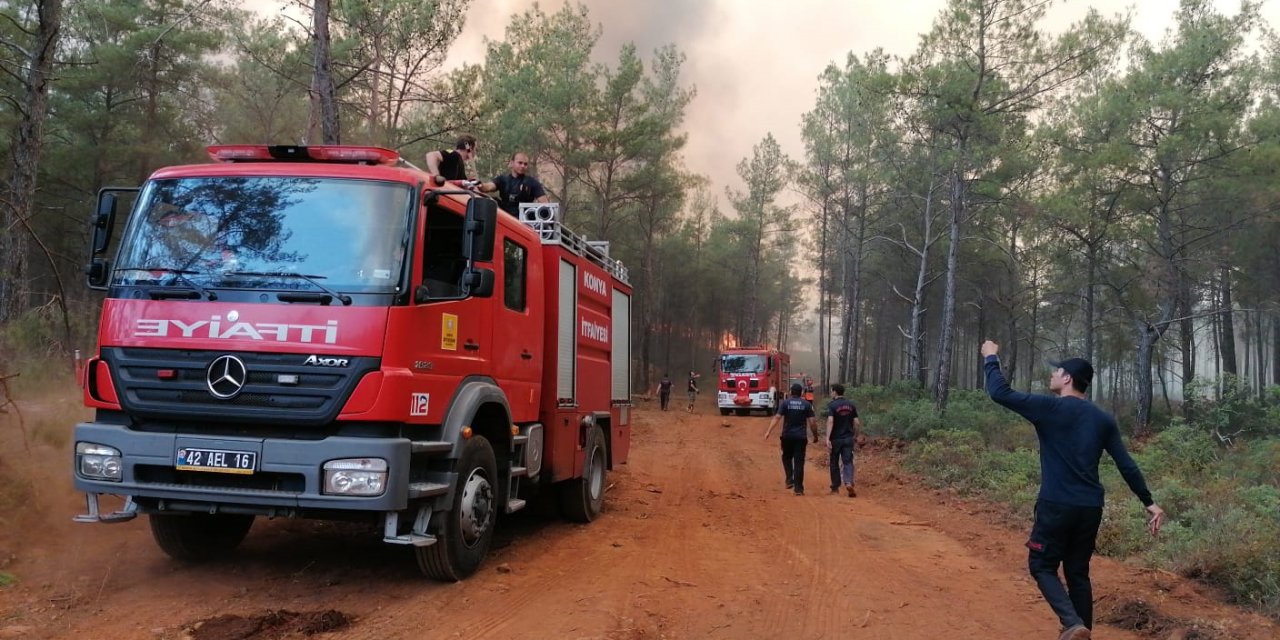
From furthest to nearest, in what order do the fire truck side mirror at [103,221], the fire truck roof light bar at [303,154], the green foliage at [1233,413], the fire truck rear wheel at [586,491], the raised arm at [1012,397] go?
1. the green foliage at [1233,413]
2. the fire truck rear wheel at [586,491]
3. the fire truck roof light bar at [303,154]
4. the fire truck side mirror at [103,221]
5. the raised arm at [1012,397]

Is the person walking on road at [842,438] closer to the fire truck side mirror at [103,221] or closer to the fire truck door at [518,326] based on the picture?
the fire truck door at [518,326]

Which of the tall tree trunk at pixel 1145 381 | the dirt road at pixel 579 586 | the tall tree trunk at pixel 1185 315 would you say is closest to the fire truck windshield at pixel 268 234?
the dirt road at pixel 579 586

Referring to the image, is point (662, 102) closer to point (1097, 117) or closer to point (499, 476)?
point (1097, 117)

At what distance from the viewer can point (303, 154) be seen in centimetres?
552

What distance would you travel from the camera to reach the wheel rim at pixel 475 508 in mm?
5582

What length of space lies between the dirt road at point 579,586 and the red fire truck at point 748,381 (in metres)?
23.3

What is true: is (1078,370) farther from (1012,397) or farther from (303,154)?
(303,154)

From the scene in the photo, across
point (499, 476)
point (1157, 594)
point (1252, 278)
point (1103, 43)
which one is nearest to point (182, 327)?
point (499, 476)

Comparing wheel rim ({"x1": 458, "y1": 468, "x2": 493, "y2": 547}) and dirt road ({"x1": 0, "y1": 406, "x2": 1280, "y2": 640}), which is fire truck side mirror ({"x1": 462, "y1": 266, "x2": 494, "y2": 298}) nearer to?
wheel rim ({"x1": 458, "y1": 468, "x2": 493, "y2": 547})

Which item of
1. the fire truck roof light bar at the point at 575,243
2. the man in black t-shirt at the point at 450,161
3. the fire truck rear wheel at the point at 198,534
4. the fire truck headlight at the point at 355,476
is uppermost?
the man in black t-shirt at the point at 450,161

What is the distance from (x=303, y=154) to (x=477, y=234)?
1.50 meters

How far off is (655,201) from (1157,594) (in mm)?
29113

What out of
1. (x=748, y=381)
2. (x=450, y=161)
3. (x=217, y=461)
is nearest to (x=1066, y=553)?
(x=217, y=461)

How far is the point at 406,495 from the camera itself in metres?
4.74
